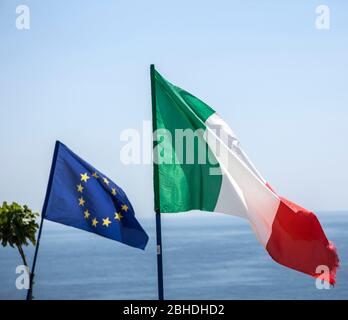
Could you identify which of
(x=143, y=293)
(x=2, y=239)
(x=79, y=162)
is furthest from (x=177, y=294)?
(x=79, y=162)

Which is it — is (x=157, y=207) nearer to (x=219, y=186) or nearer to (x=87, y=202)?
(x=219, y=186)

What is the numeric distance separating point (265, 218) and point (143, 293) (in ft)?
527

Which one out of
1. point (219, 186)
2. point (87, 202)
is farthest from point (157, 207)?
point (87, 202)

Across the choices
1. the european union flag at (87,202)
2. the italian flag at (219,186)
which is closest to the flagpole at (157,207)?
the italian flag at (219,186)

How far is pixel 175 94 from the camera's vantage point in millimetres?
17312

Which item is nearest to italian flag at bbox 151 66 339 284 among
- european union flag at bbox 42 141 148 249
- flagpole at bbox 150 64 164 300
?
flagpole at bbox 150 64 164 300

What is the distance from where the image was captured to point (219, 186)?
16.7m

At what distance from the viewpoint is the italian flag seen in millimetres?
16391

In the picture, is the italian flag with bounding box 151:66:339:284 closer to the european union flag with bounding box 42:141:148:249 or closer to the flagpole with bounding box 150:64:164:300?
the flagpole with bounding box 150:64:164:300

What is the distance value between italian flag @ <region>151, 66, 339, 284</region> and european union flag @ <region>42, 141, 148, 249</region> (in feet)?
5.78

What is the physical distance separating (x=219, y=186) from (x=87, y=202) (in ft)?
11.2
